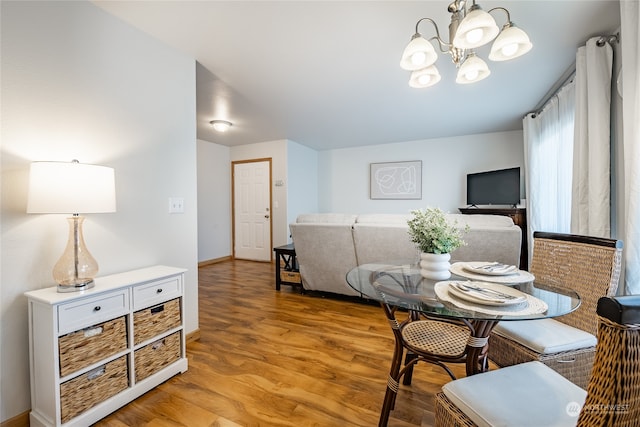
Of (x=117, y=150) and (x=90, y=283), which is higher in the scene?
(x=117, y=150)

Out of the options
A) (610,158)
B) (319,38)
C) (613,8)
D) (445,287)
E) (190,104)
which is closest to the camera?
(445,287)

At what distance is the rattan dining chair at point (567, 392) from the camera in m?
0.51

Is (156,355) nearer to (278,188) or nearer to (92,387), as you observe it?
(92,387)

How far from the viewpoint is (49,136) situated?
57.0 inches

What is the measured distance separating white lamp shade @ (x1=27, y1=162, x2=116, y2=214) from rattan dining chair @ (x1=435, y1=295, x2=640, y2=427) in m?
1.78

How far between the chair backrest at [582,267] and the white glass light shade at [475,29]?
1191mm

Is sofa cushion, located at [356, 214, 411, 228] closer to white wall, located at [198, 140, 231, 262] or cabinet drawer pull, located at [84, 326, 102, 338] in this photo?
cabinet drawer pull, located at [84, 326, 102, 338]

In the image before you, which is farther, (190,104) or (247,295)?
(247,295)

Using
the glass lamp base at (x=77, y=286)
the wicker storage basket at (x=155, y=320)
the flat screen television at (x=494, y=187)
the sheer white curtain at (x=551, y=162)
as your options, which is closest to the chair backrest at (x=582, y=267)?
the sheer white curtain at (x=551, y=162)

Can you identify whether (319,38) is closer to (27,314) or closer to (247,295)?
(27,314)

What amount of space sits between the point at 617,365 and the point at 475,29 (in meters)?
1.38

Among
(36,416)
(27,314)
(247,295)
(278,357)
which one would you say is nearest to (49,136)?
(27,314)

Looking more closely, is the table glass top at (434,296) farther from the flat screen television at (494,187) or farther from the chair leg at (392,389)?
the flat screen television at (494,187)

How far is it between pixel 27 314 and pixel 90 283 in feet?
1.01
